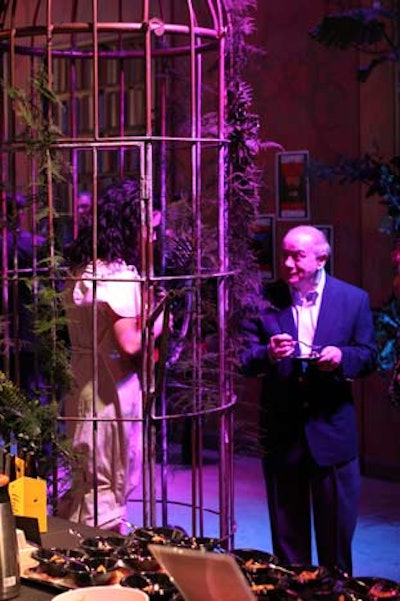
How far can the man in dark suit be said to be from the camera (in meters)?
4.38

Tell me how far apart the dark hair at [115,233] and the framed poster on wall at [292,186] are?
3302 mm

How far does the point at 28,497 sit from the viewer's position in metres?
2.99

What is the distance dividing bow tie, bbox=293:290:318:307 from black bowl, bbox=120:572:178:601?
6.85 feet

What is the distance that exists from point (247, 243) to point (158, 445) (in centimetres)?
98

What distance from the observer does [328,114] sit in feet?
23.6

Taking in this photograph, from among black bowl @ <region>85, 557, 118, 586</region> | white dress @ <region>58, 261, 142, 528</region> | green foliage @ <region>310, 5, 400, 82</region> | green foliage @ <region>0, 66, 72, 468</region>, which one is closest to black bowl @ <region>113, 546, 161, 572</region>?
black bowl @ <region>85, 557, 118, 586</region>

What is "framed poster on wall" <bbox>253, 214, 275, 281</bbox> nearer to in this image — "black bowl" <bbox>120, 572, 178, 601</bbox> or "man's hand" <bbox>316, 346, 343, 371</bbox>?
"man's hand" <bbox>316, 346, 343, 371</bbox>

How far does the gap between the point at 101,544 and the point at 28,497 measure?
0.28 metres

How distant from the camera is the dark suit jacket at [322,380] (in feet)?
14.4

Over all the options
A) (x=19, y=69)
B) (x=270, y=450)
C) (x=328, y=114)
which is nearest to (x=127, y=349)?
(x=270, y=450)

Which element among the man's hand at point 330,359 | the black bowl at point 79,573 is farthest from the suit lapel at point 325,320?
the black bowl at point 79,573

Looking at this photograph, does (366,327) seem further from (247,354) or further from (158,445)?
(158,445)

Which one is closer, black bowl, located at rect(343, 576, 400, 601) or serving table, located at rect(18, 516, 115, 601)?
black bowl, located at rect(343, 576, 400, 601)

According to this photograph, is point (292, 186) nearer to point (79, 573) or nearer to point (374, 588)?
point (79, 573)
